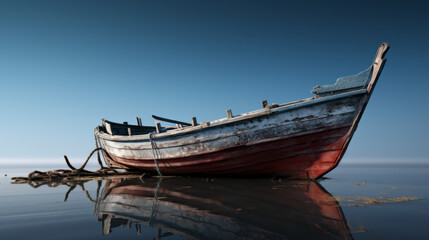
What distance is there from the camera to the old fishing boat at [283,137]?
6.06 m

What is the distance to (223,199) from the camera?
13.7 feet

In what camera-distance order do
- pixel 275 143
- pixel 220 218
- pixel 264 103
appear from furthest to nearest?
pixel 264 103 < pixel 275 143 < pixel 220 218

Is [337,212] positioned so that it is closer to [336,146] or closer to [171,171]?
[336,146]

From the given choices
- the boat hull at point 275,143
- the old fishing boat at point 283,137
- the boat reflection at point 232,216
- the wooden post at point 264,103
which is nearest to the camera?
the boat reflection at point 232,216

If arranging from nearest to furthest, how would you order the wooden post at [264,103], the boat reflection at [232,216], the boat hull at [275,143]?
the boat reflection at [232,216]
the boat hull at [275,143]
the wooden post at [264,103]

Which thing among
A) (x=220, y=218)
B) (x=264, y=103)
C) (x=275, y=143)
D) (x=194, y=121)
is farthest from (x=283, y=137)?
(x=220, y=218)

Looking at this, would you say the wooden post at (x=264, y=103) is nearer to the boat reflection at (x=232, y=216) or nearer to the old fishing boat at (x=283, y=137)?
the old fishing boat at (x=283, y=137)

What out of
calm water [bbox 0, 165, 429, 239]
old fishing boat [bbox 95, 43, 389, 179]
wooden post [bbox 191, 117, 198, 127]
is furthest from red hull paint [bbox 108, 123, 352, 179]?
calm water [bbox 0, 165, 429, 239]

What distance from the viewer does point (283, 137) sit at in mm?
6496

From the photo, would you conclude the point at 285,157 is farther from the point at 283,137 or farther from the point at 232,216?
the point at 232,216

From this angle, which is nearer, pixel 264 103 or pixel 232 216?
pixel 232 216

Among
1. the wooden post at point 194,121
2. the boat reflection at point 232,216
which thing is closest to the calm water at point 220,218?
the boat reflection at point 232,216

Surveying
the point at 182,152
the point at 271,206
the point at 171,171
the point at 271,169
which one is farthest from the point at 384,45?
the point at 171,171

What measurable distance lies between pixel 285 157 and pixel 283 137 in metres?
0.66
